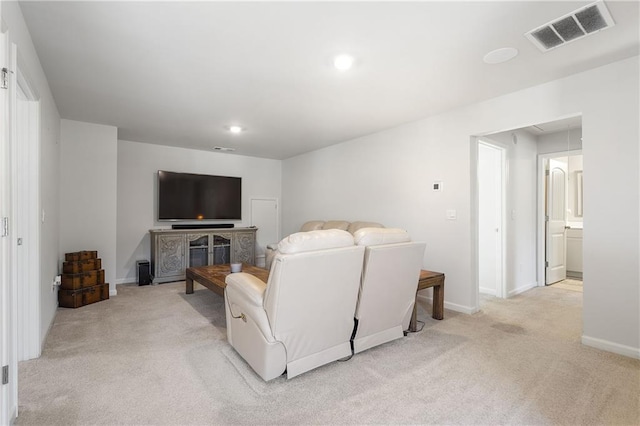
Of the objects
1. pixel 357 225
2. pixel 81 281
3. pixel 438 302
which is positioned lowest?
pixel 438 302

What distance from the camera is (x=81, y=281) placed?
3.72m

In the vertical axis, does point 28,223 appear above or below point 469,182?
below

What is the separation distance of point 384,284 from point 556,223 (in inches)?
165

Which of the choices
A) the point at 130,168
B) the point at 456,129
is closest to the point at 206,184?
the point at 130,168

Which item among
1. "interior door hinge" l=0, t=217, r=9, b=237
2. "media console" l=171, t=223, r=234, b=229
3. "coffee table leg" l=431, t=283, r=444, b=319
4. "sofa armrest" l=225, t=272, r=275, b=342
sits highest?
"interior door hinge" l=0, t=217, r=9, b=237

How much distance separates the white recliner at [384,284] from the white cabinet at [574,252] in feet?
15.1

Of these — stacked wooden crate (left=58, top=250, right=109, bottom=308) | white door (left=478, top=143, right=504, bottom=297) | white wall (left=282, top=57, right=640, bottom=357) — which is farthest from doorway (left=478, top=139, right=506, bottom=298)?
stacked wooden crate (left=58, top=250, right=109, bottom=308)

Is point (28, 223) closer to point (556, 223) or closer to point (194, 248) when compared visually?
point (194, 248)

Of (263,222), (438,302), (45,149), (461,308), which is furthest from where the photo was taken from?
(263,222)

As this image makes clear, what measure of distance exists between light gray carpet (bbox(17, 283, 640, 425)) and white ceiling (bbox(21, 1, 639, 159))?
2333mm

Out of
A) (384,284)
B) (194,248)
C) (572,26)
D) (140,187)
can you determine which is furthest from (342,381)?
(140,187)

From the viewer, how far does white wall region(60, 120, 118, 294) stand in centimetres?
407

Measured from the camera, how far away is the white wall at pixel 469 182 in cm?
246

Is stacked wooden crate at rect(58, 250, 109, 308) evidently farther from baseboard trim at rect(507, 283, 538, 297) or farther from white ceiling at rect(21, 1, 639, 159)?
baseboard trim at rect(507, 283, 538, 297)
